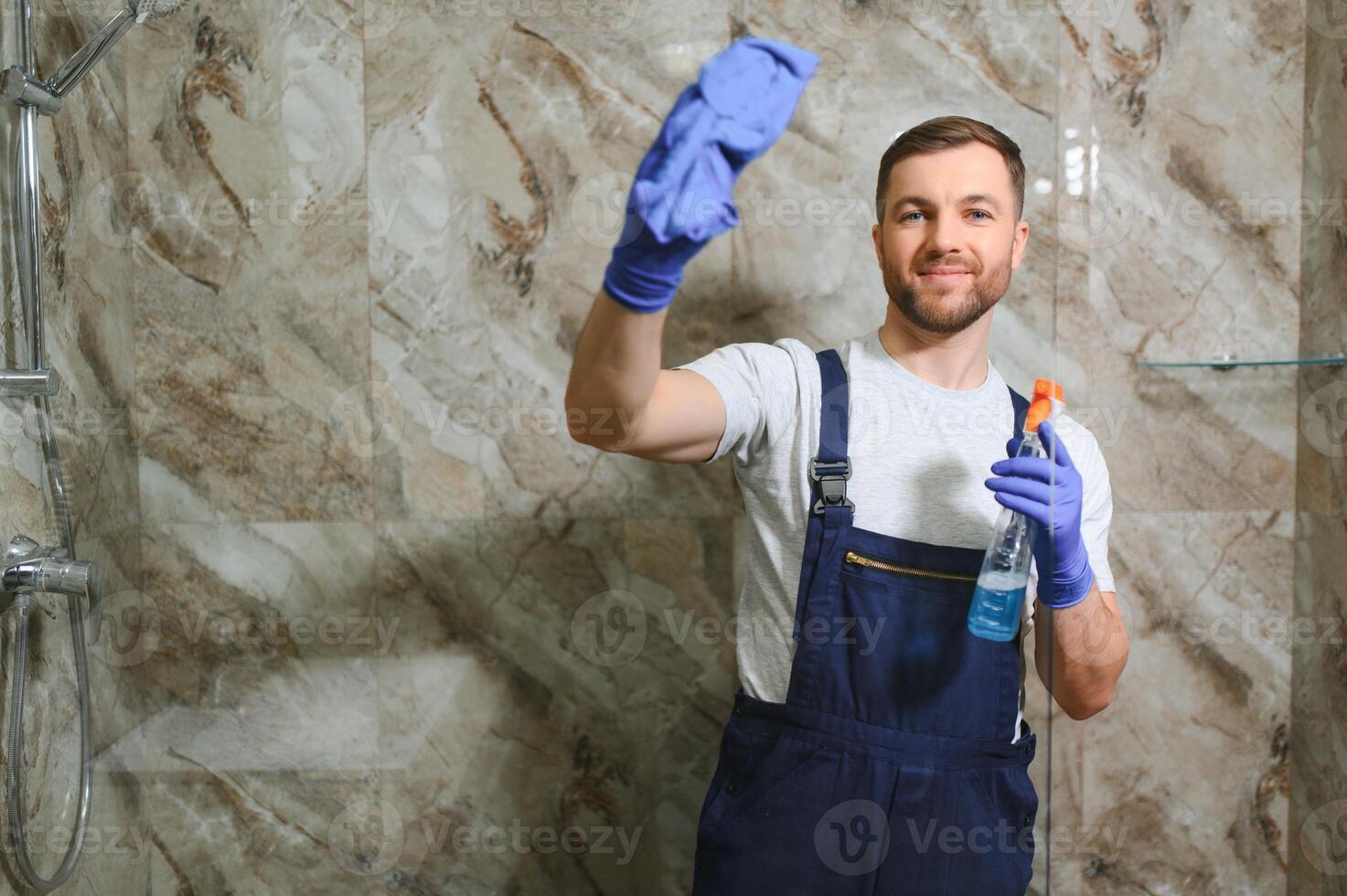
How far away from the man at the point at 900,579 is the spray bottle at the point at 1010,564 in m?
0.02

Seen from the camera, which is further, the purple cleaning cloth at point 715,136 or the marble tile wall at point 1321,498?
the marble tile wall at point 1321,498

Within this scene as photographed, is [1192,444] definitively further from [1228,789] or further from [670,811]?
[670,811]

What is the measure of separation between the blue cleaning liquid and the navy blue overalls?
4 cm

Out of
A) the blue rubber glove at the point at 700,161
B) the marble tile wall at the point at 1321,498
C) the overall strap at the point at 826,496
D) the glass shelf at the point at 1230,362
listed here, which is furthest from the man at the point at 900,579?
the marble tile wall at the point at 1321,498

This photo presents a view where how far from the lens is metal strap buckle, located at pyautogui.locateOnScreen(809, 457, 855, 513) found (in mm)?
903

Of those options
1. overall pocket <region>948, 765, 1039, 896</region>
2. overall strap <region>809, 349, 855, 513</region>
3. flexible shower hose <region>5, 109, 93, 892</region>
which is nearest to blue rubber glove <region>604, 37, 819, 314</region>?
overall strap <region>809, 349, 855, 513</region>

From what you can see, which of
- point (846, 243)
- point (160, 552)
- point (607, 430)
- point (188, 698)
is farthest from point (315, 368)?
point (846, 243)

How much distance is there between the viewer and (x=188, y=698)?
1148 mm

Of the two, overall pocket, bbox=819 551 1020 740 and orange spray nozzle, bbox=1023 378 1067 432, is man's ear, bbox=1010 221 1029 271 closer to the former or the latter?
orange spray nozzle, bbox=1023 378 1067 432

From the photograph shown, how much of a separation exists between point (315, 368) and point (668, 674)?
0.65 meters

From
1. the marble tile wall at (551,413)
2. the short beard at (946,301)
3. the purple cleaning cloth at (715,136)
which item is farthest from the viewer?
the marble tile wall at (551,413)

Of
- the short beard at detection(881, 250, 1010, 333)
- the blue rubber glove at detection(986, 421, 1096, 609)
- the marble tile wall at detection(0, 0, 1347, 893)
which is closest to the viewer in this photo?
the blue rubber glove at detection(986, 421, 1096, 609)

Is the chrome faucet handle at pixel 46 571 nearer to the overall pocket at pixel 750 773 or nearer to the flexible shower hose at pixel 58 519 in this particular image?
the flexible shower hose at pixel 58 519

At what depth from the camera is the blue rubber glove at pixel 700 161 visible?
622mm
